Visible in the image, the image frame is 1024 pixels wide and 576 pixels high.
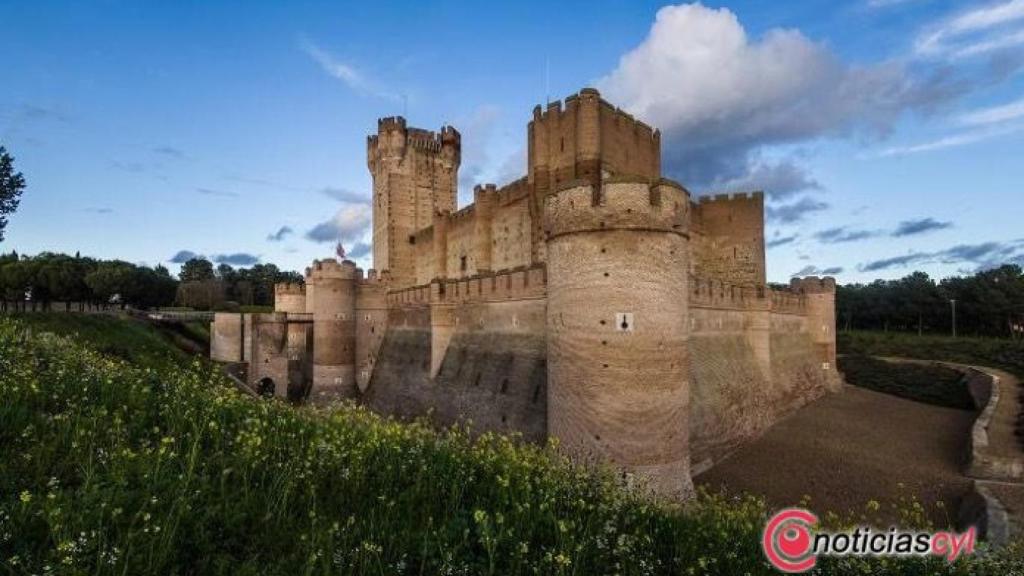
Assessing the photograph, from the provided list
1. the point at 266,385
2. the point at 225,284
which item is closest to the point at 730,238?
the point at 266,385

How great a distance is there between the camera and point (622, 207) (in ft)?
39.7

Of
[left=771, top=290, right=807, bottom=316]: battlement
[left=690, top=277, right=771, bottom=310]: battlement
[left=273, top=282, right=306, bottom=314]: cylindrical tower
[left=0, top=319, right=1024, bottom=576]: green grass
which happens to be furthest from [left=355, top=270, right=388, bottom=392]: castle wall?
[left=0, top=319, right=1024, bottom=576]: green grass

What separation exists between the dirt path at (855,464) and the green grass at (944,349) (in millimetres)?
20184

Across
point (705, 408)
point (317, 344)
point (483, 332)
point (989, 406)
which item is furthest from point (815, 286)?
point (317, 344)

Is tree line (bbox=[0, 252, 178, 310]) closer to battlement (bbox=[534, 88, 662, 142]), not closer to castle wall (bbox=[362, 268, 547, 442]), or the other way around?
castle wall (bbox=[362, 268, 547, 442])

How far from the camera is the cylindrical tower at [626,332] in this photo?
11.8 meters

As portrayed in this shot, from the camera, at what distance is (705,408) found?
1681 cm

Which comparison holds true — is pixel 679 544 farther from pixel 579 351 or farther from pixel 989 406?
pixel 989 406

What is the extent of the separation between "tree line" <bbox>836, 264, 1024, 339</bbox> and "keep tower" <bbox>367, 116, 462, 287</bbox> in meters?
58.4

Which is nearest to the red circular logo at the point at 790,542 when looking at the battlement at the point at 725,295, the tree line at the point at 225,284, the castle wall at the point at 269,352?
the battlement at the point at 725,295

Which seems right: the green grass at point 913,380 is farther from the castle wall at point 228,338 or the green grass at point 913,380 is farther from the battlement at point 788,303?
the castle wall at point 228,338

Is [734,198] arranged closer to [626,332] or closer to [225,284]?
[626,332]

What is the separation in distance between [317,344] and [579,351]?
66.9 ft

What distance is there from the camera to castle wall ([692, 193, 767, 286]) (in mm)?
29297
